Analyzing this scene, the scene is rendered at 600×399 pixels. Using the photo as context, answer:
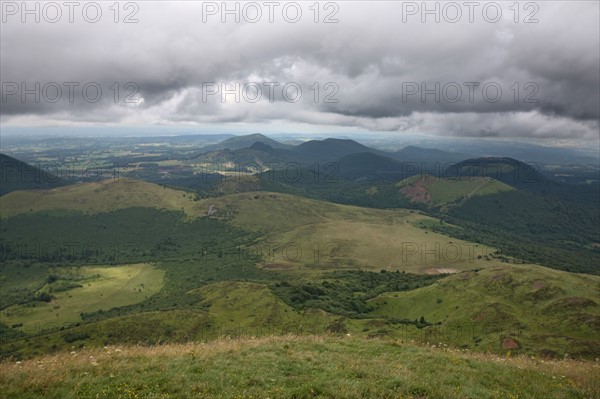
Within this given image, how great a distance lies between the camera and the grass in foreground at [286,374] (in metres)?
17.3

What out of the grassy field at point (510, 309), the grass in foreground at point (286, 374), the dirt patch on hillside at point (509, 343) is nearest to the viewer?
the grass in foreground at point (286, 374)

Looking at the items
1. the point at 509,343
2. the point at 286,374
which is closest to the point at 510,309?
the point at 509,343

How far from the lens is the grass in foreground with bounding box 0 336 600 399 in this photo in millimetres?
17266

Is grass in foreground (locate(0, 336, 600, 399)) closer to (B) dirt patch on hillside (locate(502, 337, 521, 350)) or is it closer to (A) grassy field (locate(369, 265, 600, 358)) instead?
(A) grassy field (locate(369, 265, 600, 358))

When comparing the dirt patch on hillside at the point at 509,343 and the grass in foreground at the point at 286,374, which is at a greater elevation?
the grass in foreground at the point at 286,374

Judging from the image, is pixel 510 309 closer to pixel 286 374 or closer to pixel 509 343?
pixel 509 343

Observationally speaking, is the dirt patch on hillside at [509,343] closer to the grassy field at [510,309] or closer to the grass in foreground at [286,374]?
the grassy field at [510,309]

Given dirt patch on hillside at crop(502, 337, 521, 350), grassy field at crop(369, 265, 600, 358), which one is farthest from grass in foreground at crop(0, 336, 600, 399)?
dirt patch on hillside at crop(502, 337, 521, 350)

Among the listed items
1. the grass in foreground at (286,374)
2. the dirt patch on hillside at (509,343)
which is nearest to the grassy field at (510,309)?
the dirt patch on hillside at (509,343)

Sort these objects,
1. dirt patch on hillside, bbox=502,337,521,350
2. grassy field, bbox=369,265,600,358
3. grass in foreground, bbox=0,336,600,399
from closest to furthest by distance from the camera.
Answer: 1. grass in foreground, bbox=0,336,600,399
2. dirt patch on hillside, bbox=502,337,521,350
3. grassy field, bbox=369,265,600,358

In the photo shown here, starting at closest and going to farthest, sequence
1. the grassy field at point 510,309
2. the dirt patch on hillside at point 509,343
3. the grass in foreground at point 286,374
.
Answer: the grass in foreground at point 286,374 → the dirt patch on hillside at point 509,343 → the grassy field at point 510,309

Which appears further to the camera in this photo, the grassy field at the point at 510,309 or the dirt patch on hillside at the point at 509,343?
the grassy field at the point at 510,309

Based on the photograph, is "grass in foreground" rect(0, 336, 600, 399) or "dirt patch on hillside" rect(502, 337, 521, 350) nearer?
"grass in foreground" rect(0, 336, 600, 399)

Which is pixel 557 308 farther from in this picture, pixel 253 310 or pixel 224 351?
pixel 224 351
